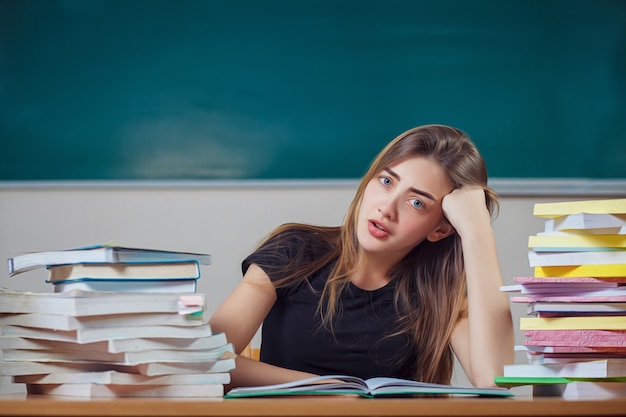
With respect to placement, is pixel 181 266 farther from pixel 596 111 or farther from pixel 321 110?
pixel 596 111

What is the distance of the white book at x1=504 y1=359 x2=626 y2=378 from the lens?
1105mm

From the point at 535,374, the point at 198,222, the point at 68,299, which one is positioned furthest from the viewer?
the point at 198,222

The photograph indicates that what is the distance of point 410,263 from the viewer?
6.27ft

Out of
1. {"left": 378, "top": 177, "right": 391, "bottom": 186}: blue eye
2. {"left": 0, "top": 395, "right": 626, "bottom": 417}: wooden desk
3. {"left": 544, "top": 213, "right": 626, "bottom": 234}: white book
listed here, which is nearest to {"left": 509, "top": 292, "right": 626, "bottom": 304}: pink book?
{"left": 544, "top": 213, "right": 626, "bottom": 234}: white book

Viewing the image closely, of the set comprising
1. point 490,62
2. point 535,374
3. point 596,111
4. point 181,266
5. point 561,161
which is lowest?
point 535,374

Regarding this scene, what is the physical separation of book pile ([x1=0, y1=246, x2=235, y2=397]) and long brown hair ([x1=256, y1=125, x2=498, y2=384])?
73cm

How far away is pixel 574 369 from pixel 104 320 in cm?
65

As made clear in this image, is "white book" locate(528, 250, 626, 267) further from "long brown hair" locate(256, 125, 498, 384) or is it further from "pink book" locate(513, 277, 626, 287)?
"long brown hair" locate(256, 125, 498, 384)

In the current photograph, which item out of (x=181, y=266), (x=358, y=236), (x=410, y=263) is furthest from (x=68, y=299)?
(x=410, y=263)

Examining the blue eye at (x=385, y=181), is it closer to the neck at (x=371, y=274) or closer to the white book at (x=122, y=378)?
the neck at (x=371, y=274)

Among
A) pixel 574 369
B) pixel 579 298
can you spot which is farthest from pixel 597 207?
pixel 574 369

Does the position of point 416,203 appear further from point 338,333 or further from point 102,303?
point 102,303

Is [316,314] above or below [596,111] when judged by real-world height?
below

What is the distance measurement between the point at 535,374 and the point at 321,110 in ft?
5.63
